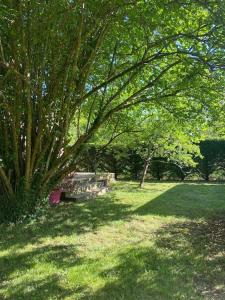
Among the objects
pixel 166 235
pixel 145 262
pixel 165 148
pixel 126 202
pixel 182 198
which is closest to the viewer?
pixel 145 262

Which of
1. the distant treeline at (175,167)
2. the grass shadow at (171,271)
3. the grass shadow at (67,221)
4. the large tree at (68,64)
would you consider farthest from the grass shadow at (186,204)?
the distant treeline at (175,167)

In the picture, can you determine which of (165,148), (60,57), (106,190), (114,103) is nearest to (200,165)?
(165,148)

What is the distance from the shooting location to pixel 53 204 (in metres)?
9.34

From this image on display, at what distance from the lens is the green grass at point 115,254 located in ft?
14.0

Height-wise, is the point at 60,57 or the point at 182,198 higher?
the point at 60,57

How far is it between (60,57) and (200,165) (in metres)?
12.3

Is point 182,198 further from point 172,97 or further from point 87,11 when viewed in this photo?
point 87,11

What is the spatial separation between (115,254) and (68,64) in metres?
3.34

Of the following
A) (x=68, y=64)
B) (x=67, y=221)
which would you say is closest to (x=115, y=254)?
(x=67, y=221)

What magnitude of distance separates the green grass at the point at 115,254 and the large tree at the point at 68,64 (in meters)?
1.21

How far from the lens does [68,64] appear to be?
676 centimetres

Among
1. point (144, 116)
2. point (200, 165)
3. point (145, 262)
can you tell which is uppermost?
point (144, 116)

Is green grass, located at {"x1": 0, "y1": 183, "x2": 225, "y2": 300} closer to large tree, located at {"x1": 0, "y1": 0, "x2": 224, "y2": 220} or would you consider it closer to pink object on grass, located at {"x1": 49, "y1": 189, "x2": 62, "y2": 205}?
pink object on grass, located at {"x1": 49, "y1": 189, "x2": 62, "y2": 205}

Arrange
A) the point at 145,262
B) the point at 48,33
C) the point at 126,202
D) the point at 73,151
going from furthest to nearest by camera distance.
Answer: the point at 126,202 → the point at 73,151 → the point at 48,33 → the point at 145,262
